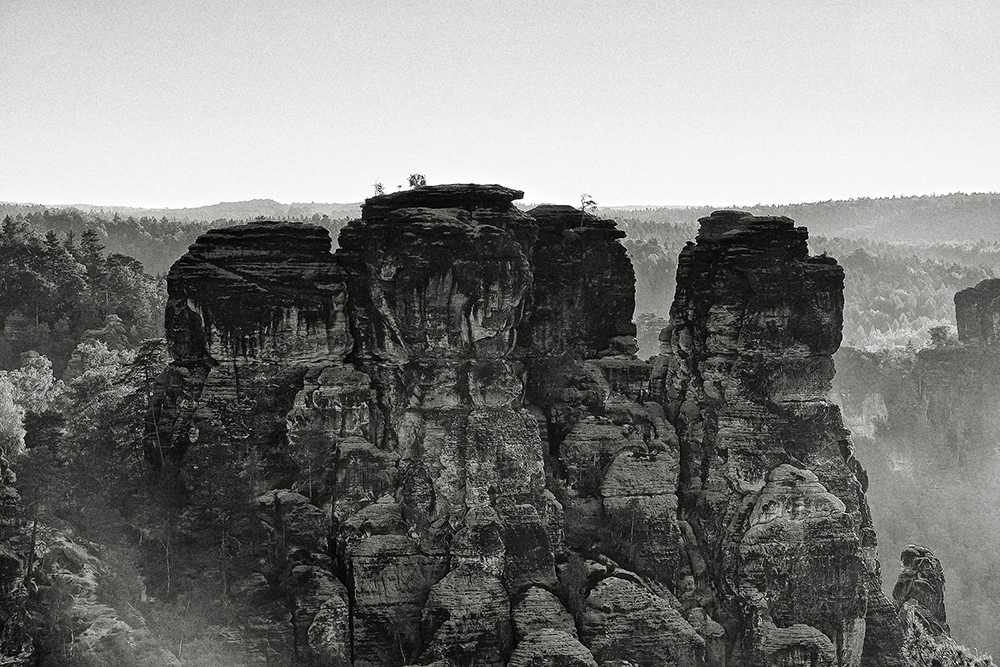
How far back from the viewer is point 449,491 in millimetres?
45375

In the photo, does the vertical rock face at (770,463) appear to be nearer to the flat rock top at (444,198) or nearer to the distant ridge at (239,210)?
the flat rock top at (444,198)

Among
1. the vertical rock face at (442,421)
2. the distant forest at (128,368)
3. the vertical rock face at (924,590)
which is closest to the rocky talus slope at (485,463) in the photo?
the vertical rock face at (442,421)

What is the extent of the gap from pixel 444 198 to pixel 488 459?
8.32m

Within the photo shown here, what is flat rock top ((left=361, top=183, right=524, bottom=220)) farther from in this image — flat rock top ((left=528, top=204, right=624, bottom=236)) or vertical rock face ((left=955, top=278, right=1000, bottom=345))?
vertical rock face ((left=955, top=278, right=1000, bottom=345))

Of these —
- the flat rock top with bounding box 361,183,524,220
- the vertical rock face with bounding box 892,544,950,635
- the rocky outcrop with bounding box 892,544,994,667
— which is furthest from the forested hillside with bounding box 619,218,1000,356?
the flat rock top with bounding box 361,183,524,220

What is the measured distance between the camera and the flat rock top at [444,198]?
47312 mm

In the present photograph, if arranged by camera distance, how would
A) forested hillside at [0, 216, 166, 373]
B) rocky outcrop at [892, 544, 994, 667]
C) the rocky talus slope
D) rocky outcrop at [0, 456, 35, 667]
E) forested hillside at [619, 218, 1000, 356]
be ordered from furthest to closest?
forested hillside at [619, 218, 1000, 356]
forested hillside at [0, 216, 166, 373]
rocky outcrop at [892, 544, 994, 667]
the rocky talus slope
rocky outcrop at [0, 456, 35, 667]

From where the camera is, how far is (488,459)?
4572cm

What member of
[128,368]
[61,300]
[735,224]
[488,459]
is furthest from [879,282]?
[488,459]

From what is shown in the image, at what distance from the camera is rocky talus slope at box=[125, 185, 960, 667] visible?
44312 mm

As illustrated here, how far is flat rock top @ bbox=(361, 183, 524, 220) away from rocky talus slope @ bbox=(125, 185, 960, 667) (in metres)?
0.07

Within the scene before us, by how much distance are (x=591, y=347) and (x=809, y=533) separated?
32.5 ft

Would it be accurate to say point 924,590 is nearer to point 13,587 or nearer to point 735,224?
point 735,224

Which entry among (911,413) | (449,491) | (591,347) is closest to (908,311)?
(911,413)
